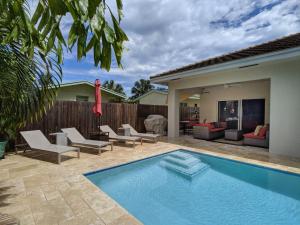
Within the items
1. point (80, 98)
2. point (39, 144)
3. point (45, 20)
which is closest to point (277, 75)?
point (45, 20)

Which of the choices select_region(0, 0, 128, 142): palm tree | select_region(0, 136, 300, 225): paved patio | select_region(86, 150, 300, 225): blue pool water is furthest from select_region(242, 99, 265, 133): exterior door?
select_region(0, 0, 128, 142): palm tree

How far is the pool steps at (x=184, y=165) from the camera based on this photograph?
6051 mm

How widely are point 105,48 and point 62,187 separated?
424cm

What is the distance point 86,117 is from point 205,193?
785 cm

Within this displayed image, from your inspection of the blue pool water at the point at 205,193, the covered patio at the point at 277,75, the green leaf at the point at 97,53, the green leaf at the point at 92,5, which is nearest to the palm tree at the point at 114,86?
the covered patio at the point at 277,75

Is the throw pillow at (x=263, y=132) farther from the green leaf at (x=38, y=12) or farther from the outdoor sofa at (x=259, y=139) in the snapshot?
the green leaf at (x=38, y=12)

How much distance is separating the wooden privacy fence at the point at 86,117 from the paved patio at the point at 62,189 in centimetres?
185

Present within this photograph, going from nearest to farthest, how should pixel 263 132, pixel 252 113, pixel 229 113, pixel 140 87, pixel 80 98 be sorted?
1. pixel 263 132
2. pixel 252 113
3. pixel 229 113
4. pixel 80 98
5. pixel 140 87

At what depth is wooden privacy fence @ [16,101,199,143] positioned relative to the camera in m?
8.72

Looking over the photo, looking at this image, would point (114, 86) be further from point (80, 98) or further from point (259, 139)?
point (259, 139)

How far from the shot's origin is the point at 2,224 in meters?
2.39

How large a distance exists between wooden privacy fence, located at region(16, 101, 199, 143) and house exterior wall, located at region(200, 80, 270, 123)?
185 inches

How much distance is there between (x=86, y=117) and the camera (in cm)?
1018

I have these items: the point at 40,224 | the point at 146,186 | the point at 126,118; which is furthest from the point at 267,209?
the point at 126,118
